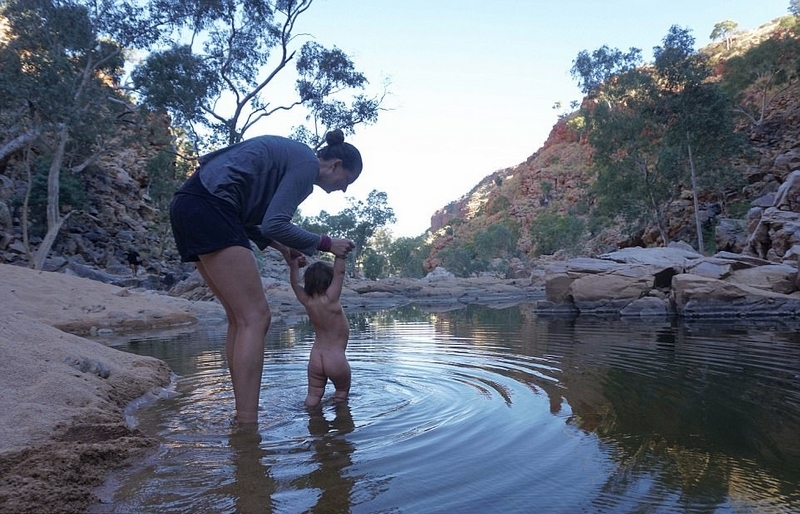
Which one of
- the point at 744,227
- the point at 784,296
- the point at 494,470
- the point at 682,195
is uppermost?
the point at 682,195

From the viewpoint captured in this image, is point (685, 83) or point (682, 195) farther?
point (682, 195)

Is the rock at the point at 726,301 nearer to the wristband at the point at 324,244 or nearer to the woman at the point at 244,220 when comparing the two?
the wristband at the point at 324,244

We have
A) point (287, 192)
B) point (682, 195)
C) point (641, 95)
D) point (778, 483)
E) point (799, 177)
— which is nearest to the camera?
point (778, 483)

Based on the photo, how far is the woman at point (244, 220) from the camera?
2.61 metres

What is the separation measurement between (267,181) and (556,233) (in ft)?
166

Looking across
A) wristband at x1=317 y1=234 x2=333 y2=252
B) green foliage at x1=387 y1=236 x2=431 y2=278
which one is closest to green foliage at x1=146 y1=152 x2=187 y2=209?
wristband at x1=317 y1=234 x2=333 y2=252

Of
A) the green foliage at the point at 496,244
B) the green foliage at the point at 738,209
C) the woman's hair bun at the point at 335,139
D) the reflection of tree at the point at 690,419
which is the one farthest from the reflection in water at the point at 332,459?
the green foliage at the point at 496,244

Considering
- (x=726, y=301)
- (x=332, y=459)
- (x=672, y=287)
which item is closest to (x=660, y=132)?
(x=672, y=287)

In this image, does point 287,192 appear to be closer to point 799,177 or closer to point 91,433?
point 91,433

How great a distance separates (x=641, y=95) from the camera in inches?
964

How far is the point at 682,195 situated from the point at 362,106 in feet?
69.3

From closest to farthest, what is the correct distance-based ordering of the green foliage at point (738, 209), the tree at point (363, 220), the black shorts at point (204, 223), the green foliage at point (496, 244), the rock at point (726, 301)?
the black shorts at point (204, 223), the rock at point (726, 301), the green foliage at point (738, 209), the tree at point (363, 220), the green foliage at point (496, 244)

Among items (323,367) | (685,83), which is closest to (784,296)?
(323,367)

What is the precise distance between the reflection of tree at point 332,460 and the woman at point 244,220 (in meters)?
0.37
